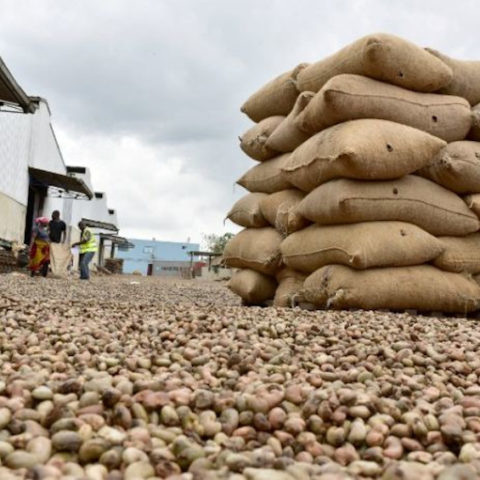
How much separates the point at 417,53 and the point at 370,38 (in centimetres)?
40

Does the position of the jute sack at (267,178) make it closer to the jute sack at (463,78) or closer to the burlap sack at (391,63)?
the burlap sack at (391,63)

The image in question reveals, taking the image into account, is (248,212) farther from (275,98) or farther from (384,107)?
(384,107)

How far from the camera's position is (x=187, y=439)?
1.25 meters

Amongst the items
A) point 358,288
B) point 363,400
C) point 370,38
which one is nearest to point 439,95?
point 370,38

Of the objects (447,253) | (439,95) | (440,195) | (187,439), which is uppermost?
(439,95)

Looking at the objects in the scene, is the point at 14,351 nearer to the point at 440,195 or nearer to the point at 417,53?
the point at 440,195

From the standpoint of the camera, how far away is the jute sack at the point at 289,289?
4363mm

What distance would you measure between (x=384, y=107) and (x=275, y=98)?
1304 millimetres

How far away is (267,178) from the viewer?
197 inches

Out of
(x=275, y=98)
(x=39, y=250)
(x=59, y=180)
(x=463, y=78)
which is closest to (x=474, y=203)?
(x=463, y=78)

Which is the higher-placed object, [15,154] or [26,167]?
[15,154]

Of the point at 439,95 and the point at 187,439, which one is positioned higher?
the point at 439,95

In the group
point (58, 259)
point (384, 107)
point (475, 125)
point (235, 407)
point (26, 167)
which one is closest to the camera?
point (235, 407)

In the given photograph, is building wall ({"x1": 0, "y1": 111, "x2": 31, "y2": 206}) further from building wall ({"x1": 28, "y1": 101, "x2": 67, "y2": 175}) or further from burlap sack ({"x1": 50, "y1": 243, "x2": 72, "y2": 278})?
burlap sack ({"x1": 50, "y1": 243, "x2": 72, "y2": 278})
